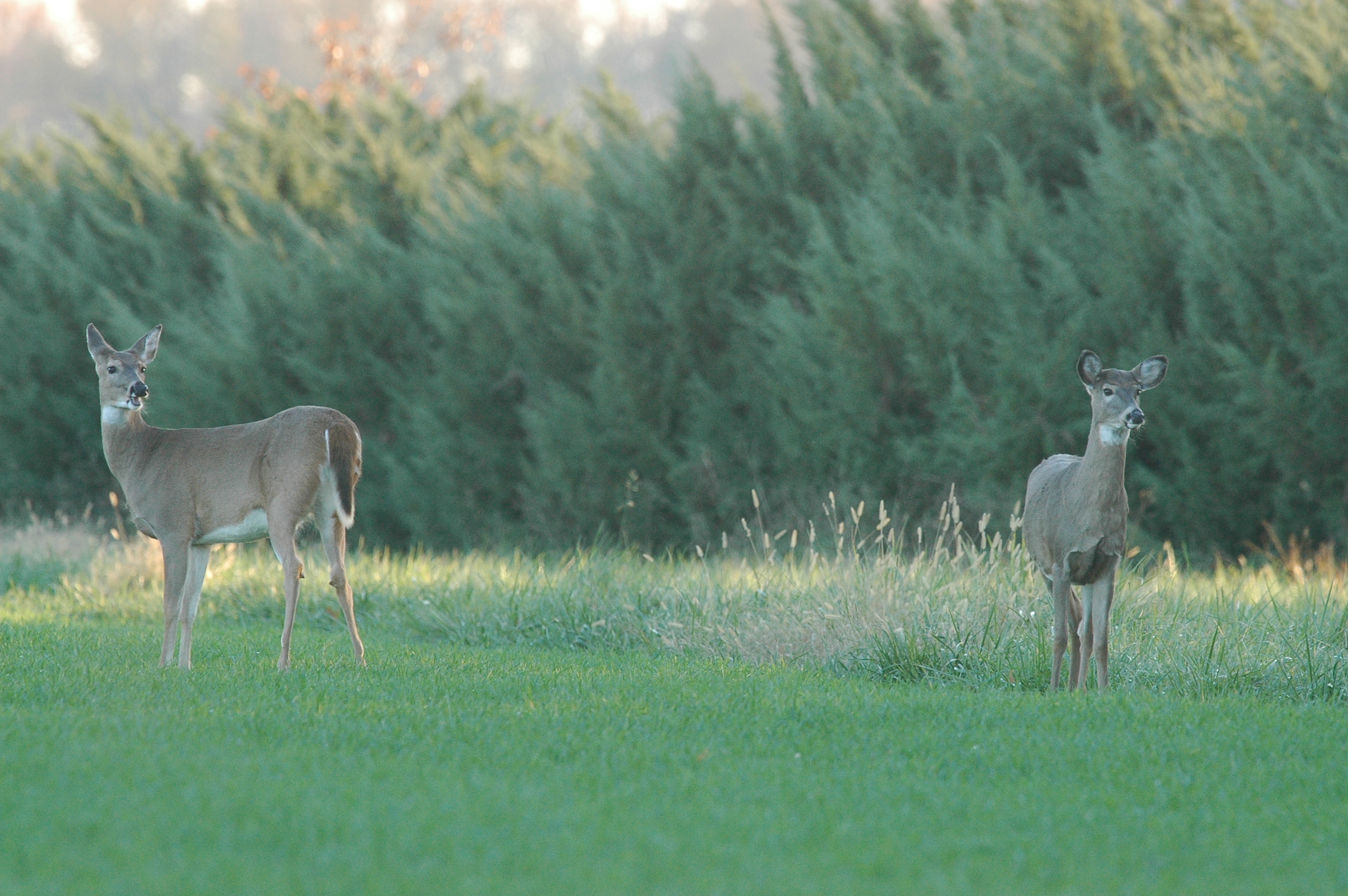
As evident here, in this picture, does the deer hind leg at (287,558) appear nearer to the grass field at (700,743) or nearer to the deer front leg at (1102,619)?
the grass field at (700,743)

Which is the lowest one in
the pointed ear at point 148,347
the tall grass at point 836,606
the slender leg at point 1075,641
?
the tall grass at point 836,606

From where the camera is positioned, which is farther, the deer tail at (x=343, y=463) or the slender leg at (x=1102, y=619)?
the deer tail at (x=343, y=463)

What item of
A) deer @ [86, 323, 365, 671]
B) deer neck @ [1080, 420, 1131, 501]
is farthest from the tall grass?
deer @ [86, 323, 365, 671]

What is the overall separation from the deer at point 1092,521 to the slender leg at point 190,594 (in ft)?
13.3

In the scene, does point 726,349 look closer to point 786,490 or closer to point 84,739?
point 786,490

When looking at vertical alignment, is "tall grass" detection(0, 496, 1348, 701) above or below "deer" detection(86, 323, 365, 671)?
below

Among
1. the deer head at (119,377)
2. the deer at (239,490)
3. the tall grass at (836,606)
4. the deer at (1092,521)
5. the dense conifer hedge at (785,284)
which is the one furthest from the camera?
the dense conifer hedge at (785,284)

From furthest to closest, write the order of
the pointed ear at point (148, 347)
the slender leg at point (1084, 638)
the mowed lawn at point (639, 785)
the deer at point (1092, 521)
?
the pointed ear at point (148, 347) → the slender leg at point (1084, 638) → the deer at point (1092, 521) → the mowed lawn at point (639, 785)

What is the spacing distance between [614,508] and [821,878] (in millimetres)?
9921

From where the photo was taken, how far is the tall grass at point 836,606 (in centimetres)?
744

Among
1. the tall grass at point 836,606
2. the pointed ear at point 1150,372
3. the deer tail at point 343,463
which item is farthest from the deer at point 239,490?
the pointed ear at point 1150,372

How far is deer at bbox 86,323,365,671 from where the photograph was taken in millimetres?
6980

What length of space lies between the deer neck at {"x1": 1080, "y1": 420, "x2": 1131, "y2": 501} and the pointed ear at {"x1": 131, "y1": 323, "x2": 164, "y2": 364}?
4666 mm

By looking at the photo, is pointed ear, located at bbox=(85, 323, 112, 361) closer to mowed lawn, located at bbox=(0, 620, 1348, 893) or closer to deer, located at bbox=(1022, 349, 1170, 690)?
mowed lawn, located at bbox=(0, 620, 1348, 893)
